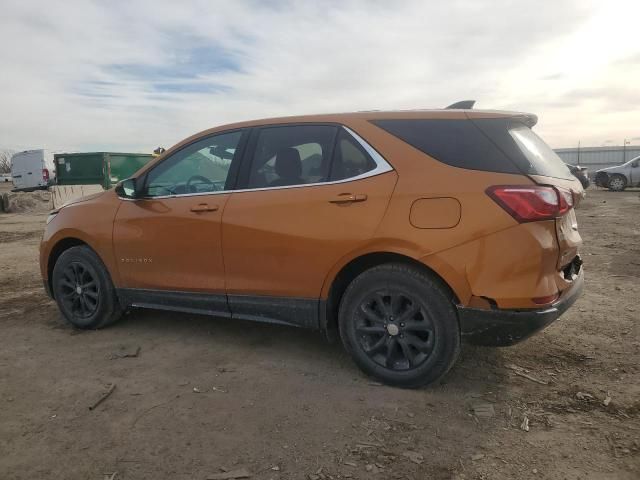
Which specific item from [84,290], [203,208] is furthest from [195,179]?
[84,290]

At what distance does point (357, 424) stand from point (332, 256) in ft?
3.43

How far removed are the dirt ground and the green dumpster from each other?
46.7 ft

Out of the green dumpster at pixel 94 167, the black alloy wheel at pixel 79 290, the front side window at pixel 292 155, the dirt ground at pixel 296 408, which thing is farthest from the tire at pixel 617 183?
the black alloy wheel at pixel 79 290

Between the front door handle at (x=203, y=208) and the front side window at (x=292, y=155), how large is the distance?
1.08 feet

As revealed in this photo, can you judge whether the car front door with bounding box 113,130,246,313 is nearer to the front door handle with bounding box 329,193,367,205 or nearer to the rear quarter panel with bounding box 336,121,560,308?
the front door handle with bounding box 329,193,367,205

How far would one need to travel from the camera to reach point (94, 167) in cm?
1811

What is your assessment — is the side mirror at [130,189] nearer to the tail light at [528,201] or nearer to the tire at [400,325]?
the tire at [400,325]

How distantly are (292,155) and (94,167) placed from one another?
1632cm

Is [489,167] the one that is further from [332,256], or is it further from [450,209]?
[332,256]

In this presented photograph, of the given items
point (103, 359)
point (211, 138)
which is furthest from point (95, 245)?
point (211, 138)

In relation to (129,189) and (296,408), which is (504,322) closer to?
(296,408)

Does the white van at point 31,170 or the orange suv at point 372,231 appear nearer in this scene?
the orange suv at point 372,231

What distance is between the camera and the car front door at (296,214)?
3365mm

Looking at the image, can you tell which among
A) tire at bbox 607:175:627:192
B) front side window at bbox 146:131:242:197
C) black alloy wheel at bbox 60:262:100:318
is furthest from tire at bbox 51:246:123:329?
tire at bbox 607:175:627:192
